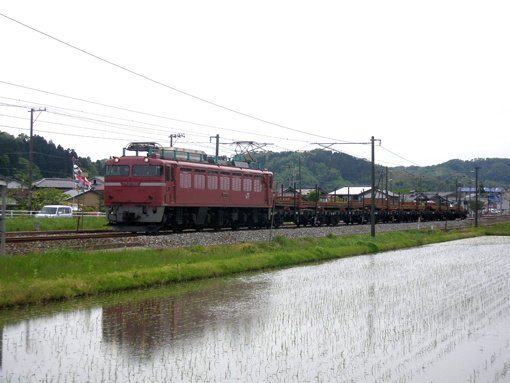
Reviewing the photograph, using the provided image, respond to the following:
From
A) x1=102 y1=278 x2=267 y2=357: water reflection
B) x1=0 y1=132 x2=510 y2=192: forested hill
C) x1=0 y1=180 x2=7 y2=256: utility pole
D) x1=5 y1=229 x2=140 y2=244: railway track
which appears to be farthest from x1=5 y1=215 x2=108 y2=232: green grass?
x1=0 y1=132 x2=510 y2=192: forested hill

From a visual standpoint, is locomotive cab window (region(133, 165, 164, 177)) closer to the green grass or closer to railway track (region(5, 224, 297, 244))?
railway track (region(5, 224, 297, 244))

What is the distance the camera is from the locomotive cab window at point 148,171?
948 inches

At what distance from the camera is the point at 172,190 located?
81.1ft

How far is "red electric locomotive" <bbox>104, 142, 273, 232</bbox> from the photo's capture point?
24047 millimetres

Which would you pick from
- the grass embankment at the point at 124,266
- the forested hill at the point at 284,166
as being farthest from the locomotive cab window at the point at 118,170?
the forested hill at the point at 284,166

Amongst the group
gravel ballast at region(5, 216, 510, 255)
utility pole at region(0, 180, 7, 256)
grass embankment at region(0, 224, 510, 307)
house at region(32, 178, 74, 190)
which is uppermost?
house at region(32, 178, 74, 190)

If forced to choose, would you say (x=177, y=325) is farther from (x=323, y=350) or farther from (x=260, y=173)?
(x=260, y=173)

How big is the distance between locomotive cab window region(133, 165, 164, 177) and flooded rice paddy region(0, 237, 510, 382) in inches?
350

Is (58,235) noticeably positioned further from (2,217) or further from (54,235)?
(2,217)

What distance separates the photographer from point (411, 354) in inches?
342

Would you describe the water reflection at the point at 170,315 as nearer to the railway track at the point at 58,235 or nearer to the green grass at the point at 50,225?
the railway track at the point at 58,235

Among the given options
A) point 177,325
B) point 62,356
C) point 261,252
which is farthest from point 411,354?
point 261,252

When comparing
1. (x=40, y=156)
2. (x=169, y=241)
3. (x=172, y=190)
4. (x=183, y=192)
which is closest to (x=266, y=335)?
(x=169, y=241)

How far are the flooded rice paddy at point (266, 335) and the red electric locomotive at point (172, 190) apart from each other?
8625mm
